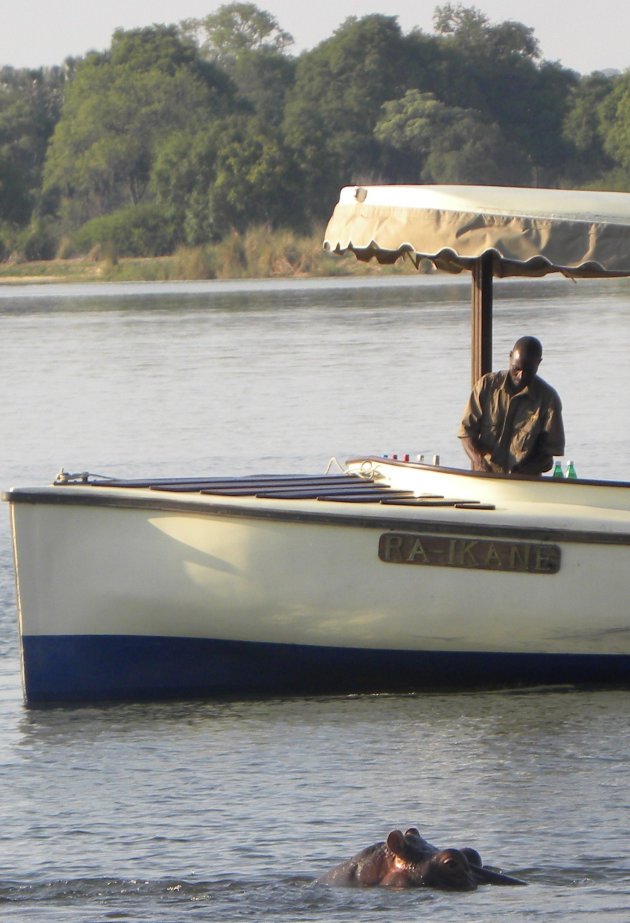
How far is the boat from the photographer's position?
7703 millimetres

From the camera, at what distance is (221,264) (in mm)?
56469

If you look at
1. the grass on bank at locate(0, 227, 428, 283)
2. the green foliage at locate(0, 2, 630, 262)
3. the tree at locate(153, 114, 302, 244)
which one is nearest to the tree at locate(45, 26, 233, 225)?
the green foliage at locate(0, 2, 630, 262)

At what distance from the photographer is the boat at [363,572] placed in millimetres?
7703

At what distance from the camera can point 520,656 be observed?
8.00 meters

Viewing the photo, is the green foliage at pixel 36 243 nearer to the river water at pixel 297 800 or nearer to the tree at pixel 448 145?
the tree at pixel 448 145

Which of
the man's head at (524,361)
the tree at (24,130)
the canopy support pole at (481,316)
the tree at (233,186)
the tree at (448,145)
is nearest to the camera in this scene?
the man's head at (524,361)

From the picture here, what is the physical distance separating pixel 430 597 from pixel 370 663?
42 centimetres

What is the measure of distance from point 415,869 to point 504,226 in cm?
281

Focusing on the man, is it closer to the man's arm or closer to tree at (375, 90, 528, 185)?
the man's arm

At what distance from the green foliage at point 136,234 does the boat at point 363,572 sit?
53.5 meters

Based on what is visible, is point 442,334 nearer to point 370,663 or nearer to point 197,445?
point 197,445

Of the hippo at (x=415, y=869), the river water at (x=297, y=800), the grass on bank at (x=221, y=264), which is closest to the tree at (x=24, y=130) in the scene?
the grass on bank at (x=221, y=264)

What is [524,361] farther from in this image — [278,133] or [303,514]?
[278,133]

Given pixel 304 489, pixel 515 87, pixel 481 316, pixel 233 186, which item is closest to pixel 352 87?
pixel 515 87
